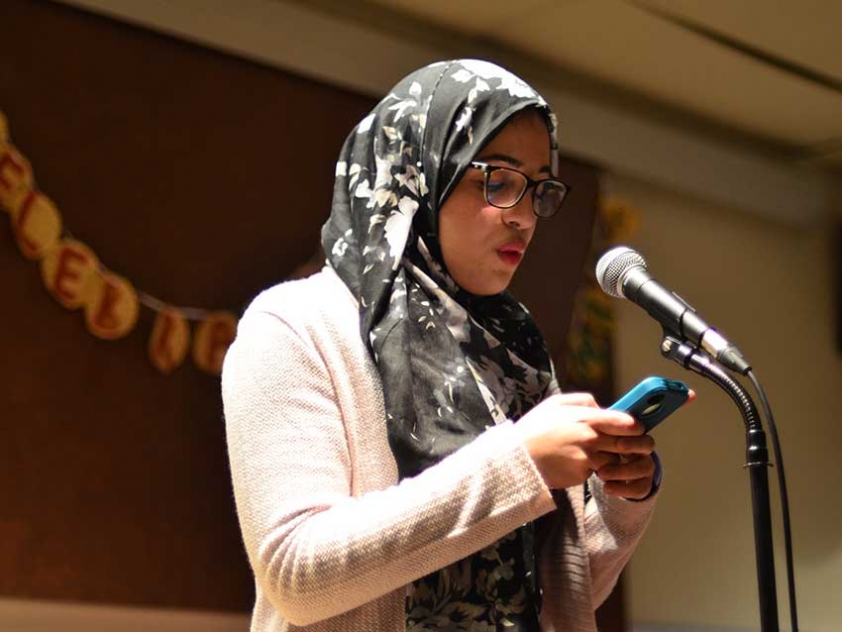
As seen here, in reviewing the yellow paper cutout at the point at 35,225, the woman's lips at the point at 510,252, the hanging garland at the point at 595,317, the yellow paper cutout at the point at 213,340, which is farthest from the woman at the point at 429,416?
the hanging garland at the point at 595,317

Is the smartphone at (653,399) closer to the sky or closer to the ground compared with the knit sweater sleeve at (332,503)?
closer to the sky

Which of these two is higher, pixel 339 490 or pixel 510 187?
pixel 510 187

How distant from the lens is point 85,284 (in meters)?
2.55

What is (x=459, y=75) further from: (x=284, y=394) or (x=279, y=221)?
(x=279, y=221)

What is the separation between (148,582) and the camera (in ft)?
8.52

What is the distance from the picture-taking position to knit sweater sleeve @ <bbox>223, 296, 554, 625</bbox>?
1.08m

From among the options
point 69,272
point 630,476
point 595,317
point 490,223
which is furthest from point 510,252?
point 595,317

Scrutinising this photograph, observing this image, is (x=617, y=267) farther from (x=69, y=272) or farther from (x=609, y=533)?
(x=69, y=272)

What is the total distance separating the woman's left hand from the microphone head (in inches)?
6.4

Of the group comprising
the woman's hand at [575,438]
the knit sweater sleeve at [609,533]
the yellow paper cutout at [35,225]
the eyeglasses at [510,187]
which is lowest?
the knit sweater sleeve at [609,533]

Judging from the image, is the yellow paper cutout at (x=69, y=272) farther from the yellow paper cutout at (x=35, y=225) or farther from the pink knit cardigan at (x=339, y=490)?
the pink knit cardigan at (x=339, y=490)

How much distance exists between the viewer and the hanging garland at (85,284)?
2484 mm

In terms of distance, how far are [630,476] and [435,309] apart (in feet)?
0.93

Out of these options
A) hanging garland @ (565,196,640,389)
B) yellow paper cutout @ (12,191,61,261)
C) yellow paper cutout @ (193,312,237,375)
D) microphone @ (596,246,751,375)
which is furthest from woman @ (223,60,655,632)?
hanging garland @ (565,196,640,389)
